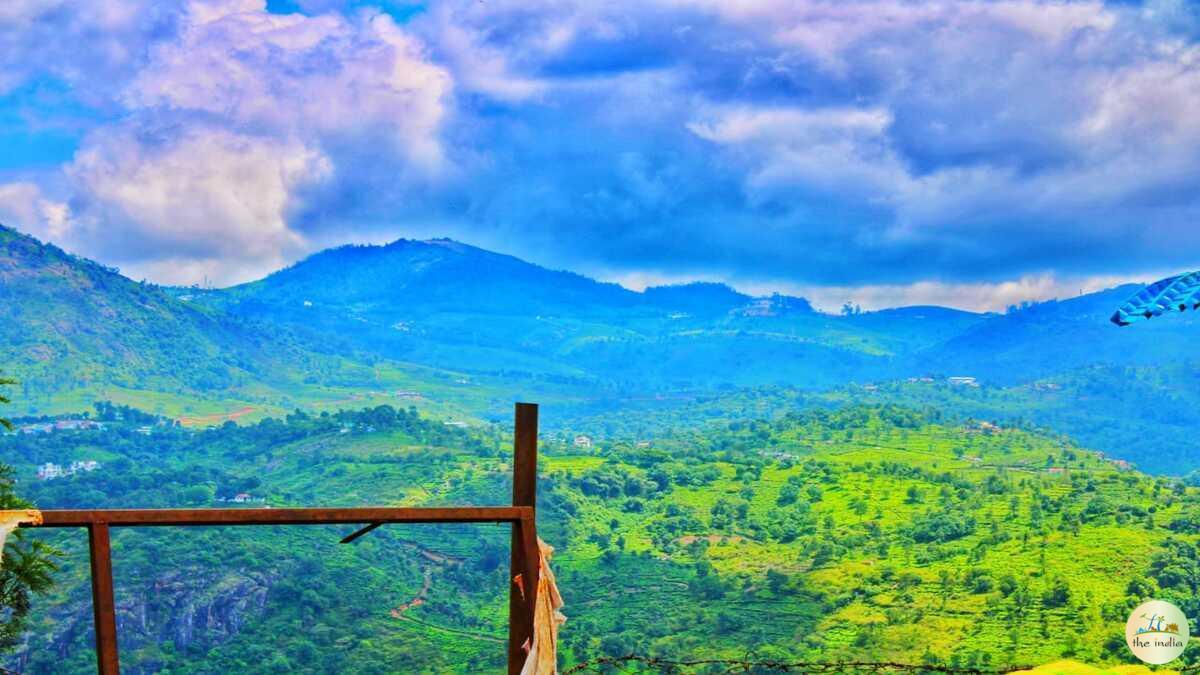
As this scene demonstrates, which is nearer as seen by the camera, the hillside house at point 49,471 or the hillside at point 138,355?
the hillside house at point 49,471

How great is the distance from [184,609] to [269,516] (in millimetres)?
41827

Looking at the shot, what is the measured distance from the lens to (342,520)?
3674 mm

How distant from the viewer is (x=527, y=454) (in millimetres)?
3924

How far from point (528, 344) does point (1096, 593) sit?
4549 inches

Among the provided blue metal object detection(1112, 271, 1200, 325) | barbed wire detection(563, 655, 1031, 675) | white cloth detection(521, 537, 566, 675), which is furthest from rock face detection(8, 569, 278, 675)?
blue metal object detection(1112, 271, 1200, 325)

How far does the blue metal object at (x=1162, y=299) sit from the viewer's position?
10.3ft

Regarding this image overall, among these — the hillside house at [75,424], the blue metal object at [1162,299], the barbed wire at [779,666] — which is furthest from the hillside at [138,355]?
the blue metal object at [1162,299]

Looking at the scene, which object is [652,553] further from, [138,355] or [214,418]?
[138,355]

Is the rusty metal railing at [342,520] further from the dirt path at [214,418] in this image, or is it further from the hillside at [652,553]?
the dirt path at [214,418]

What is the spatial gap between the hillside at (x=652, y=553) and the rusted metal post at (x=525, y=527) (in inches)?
1039

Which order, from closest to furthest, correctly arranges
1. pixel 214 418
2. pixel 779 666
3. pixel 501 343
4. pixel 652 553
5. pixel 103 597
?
pixel 103 597 → pixel 779 666 → pixel 652 553 → pixel 214 418 → pixel 501 343

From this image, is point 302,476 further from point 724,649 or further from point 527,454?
point 527,454

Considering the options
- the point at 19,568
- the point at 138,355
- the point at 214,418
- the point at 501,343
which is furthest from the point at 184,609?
the point at 501,343

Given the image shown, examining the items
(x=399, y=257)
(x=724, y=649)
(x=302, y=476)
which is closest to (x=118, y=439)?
(x=302, y=476)
